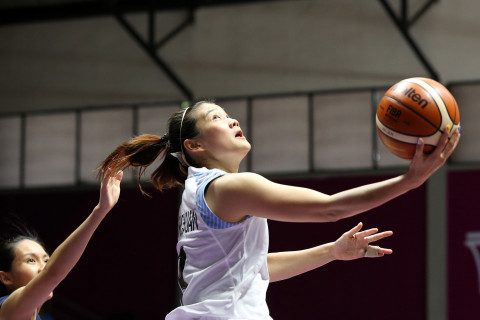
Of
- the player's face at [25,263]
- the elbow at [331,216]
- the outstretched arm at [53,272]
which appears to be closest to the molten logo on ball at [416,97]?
the elbow at [331,216]

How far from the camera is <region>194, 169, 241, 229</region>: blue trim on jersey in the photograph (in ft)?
9.55

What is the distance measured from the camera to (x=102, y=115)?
10594 millimetres

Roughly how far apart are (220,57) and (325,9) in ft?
4.89

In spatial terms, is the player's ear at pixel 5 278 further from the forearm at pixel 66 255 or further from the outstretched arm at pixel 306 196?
the outstretched arm at pixel 306 196

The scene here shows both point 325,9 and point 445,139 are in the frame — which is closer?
point 445,139

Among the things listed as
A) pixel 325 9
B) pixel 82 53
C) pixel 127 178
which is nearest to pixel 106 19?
pixel 82 53

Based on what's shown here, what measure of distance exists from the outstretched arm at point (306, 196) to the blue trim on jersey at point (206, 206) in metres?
0.02

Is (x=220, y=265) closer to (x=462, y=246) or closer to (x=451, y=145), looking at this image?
(x=451, y=145)

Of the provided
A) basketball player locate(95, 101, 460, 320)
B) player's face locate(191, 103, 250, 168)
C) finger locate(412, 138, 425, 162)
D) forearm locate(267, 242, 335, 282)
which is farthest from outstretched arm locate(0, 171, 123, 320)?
finger locate(412, 138, 425, 162)

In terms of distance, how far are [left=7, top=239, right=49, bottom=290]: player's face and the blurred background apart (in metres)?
5.45

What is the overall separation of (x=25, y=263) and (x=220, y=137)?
1134 millimetres

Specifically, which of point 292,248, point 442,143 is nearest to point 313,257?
point 442,143

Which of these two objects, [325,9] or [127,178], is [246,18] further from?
[127,178]

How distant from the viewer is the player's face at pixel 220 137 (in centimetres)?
312
